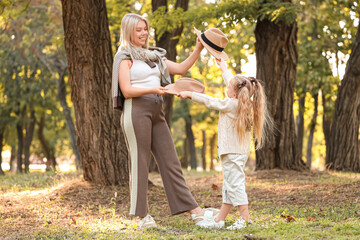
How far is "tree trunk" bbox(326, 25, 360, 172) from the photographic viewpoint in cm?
1138

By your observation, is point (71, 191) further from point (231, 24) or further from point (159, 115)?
point (231, 24)

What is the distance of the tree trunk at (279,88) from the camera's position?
10.4 metres

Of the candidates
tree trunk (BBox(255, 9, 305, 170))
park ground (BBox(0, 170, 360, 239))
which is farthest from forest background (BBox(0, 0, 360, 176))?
park ground (BBox(0, 170, 360, 239))

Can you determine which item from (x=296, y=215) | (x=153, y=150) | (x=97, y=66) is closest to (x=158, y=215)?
(x=153, y=150)

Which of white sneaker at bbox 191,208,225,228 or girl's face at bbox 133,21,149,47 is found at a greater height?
girl's face at bbox 133,21,149,47

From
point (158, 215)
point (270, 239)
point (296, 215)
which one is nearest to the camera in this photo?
point (270, 239)

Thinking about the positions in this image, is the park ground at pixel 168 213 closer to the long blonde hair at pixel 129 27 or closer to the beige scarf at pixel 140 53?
the beige scarf at pixel 140 53

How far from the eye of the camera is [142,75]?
5023mm

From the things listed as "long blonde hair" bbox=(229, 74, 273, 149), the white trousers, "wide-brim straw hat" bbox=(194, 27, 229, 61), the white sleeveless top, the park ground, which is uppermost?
"wide-brim straw hat" bbox=(194, 27, 229, 61)

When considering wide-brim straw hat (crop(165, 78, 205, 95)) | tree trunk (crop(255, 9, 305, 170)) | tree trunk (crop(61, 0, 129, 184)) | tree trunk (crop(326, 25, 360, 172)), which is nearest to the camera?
wide-brim straw hat (crop(165, 78, 205, 95))

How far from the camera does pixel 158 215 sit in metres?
6.00

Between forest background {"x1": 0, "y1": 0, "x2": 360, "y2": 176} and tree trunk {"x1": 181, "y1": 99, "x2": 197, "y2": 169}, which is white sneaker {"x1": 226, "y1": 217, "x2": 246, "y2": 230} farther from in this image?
tree trunk {"x1": 181, "y1": 99, "x2": 197, "y2": 169}

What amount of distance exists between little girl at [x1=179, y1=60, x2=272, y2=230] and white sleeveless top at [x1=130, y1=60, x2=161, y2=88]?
501mm

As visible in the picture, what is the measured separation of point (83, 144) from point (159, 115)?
2.65 meters
